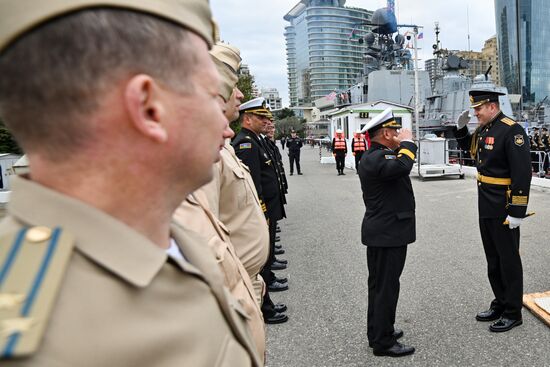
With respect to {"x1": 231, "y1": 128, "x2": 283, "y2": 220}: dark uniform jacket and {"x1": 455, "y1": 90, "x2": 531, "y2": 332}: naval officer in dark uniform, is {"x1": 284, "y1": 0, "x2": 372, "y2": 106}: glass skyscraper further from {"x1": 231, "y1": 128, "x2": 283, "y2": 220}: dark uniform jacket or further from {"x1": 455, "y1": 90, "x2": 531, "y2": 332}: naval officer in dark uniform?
{"x1": 455, "y1": 90, "x2": 531, "y2": 332}: naval officer in dark uniform

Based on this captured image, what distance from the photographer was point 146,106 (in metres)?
0.66

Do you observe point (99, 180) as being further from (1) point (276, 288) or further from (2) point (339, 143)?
(2) point (339, 143)

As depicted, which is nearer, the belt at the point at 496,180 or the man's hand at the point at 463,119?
the belt at the point at 496,180

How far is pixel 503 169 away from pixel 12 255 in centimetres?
377

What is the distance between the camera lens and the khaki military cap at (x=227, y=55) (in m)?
2.26

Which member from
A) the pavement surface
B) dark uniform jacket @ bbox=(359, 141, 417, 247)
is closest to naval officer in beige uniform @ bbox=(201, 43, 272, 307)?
dark uniform jacket @ bbox=(359, 141, 417, 247)

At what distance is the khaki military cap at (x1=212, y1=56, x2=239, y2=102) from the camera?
214 centimetres

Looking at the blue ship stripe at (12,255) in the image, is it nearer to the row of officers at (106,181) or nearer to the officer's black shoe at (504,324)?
the row of officers at (106,181)

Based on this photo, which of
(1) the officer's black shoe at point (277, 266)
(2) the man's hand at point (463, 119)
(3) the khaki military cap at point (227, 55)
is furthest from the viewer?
(1) the officer's black shoe at point (277, 266)

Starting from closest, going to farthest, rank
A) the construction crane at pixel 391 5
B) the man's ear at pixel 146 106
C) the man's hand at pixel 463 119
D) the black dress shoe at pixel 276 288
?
the man's ear at pixel 146 106
the man's hand at pixel 463 119
the black dress shoe at pixel 276 288
the construction crane at pixel 391 5

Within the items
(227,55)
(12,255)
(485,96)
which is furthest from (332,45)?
(12,255)

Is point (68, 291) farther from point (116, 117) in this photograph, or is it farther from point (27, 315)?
point (116, 117)

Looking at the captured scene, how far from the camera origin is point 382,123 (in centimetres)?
325

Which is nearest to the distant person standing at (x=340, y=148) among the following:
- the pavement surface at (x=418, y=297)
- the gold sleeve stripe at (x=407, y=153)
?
the pavement surface at (x=418, y=297)
